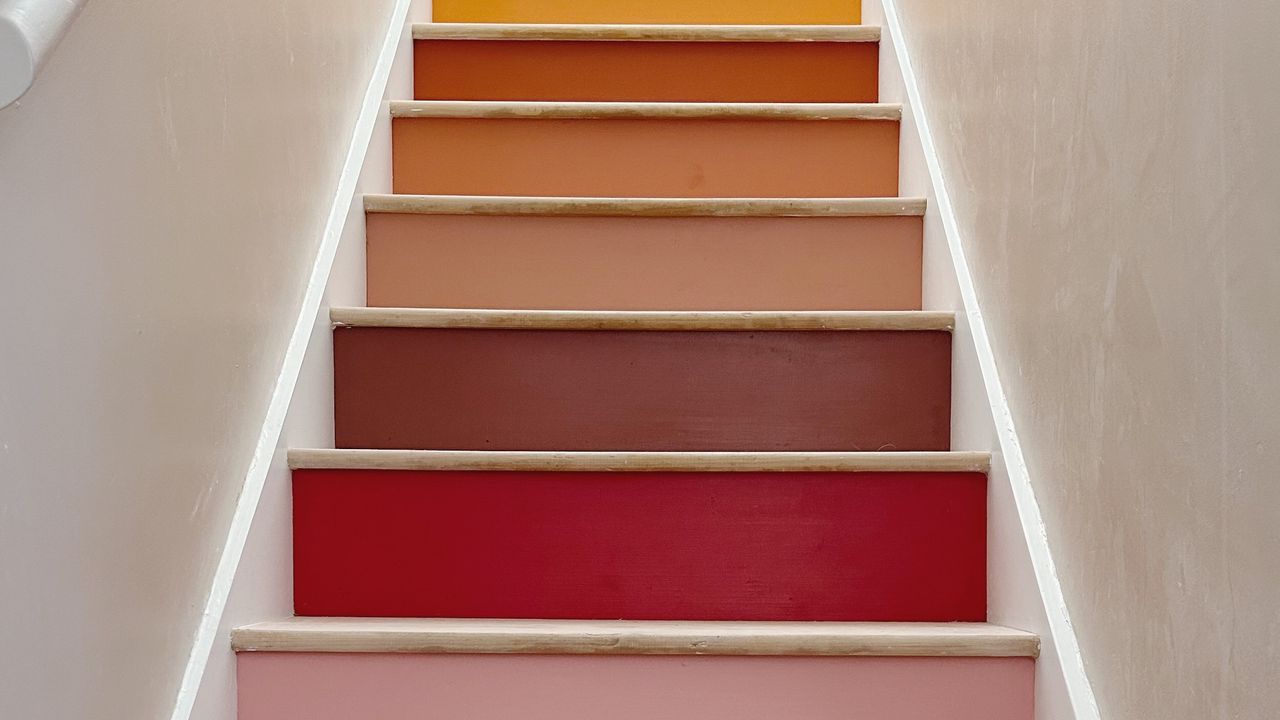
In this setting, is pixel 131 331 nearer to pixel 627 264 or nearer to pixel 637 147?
pixel 627 264

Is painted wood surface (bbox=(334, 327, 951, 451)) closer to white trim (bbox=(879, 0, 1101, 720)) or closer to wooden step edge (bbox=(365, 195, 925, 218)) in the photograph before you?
white trim (bbox=(879, 0, 1101, 720))

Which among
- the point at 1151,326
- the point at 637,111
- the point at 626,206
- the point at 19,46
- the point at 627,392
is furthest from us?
the point at 637,111

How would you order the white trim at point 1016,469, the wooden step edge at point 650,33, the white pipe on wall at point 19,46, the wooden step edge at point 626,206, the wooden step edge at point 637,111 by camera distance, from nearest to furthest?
the white pipe on wall at point 19,46 → the white trim at point 1016,469 → the wooden step edge at point 626,206 → the wooden step edge at point 637,111 → the wooden step edge at point 650,33

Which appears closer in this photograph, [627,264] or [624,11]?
[627,264]

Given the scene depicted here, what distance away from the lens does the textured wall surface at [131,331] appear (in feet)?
2.89

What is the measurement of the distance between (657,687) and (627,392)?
431 millimetres

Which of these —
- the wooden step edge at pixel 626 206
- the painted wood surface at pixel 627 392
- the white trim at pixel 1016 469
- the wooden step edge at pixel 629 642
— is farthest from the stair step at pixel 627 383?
the wooden step edge at pixel 629 642

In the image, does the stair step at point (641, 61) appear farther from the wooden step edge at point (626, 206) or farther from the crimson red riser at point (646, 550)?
the crimson red riser at point (646, 550)

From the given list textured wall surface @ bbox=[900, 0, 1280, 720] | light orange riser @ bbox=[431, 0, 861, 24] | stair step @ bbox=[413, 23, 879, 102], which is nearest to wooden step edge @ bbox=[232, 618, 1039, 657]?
textured wall surface @ bbox=[900, 0, 1280, 720]

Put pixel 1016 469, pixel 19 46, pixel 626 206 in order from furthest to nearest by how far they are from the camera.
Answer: pixel 626 206 < pixel 1016 469 < pixel 19 46

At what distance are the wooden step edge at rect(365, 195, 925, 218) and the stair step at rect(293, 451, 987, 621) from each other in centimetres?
47

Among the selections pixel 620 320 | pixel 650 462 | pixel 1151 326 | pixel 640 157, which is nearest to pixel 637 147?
pixel 640 157

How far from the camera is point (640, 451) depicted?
152 centimetres

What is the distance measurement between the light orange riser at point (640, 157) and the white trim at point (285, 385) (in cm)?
14
